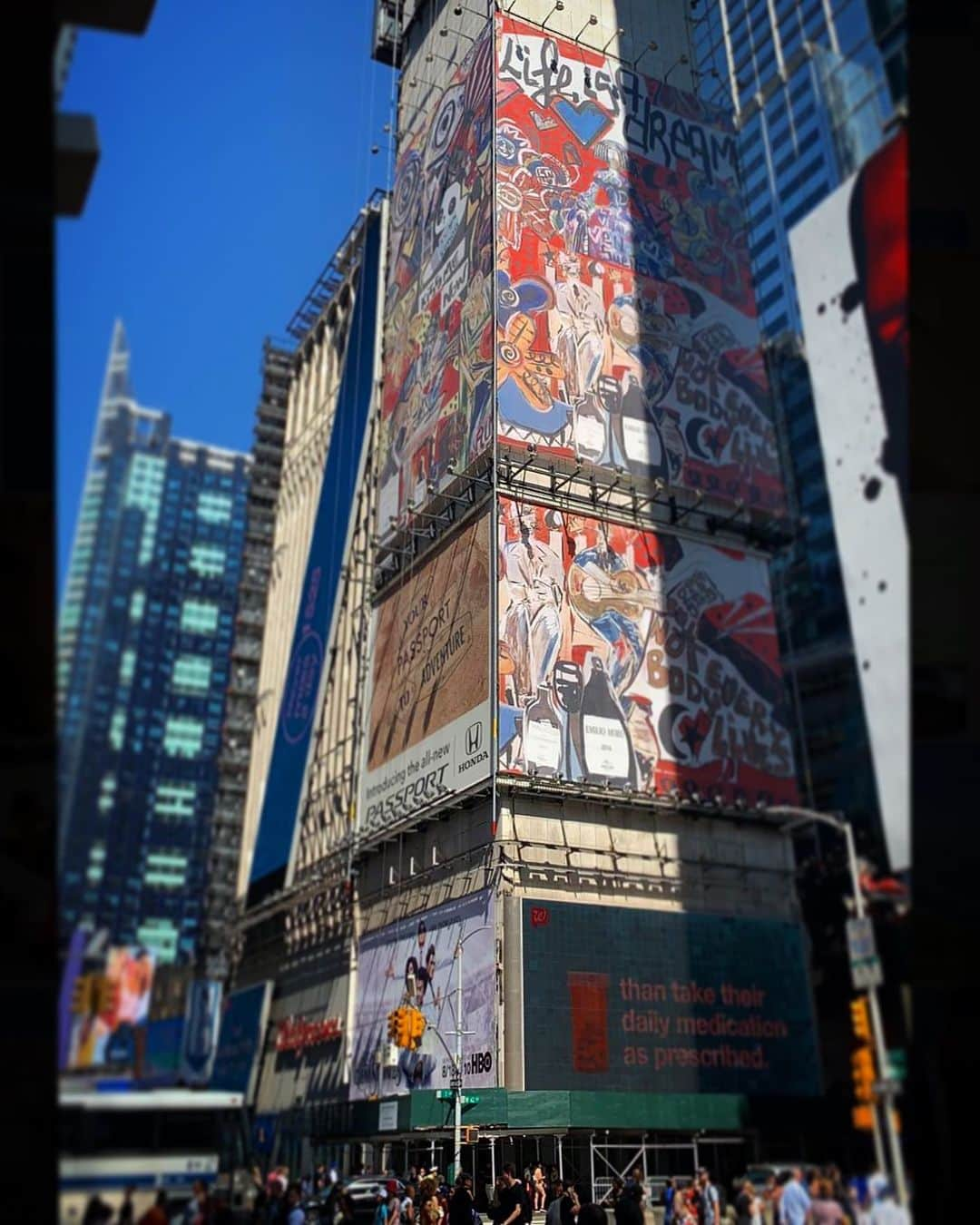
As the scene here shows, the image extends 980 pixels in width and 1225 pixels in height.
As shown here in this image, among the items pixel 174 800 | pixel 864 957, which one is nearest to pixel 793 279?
pixel 864 957

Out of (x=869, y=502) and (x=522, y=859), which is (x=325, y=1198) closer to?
(x=869, y=502)

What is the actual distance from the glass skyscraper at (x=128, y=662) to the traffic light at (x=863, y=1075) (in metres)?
4.39

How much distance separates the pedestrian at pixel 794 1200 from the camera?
714 centimetres

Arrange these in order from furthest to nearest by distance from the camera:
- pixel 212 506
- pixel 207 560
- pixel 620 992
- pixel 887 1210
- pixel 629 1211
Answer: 1. pixel 620 992
2. pixel 629 1211
3. pixel 207 560
4. pixel 212 506
5. pixel 887 1210

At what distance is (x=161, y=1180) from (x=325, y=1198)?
916 cm

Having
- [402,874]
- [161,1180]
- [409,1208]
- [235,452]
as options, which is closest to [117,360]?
[235,452]

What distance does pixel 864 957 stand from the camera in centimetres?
728

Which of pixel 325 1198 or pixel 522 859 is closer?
pixel 325 1198

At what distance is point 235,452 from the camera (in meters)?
10.3

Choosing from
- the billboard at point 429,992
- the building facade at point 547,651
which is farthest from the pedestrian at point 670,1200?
the billboard at point 429,992

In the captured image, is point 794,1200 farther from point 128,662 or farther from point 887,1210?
point 128,662

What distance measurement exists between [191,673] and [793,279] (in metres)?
6.82

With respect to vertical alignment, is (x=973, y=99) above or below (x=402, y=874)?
below

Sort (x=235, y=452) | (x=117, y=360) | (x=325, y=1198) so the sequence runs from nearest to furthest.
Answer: (x=117, y=360) < (x=235, y=452) < (x=325, y=1198)
